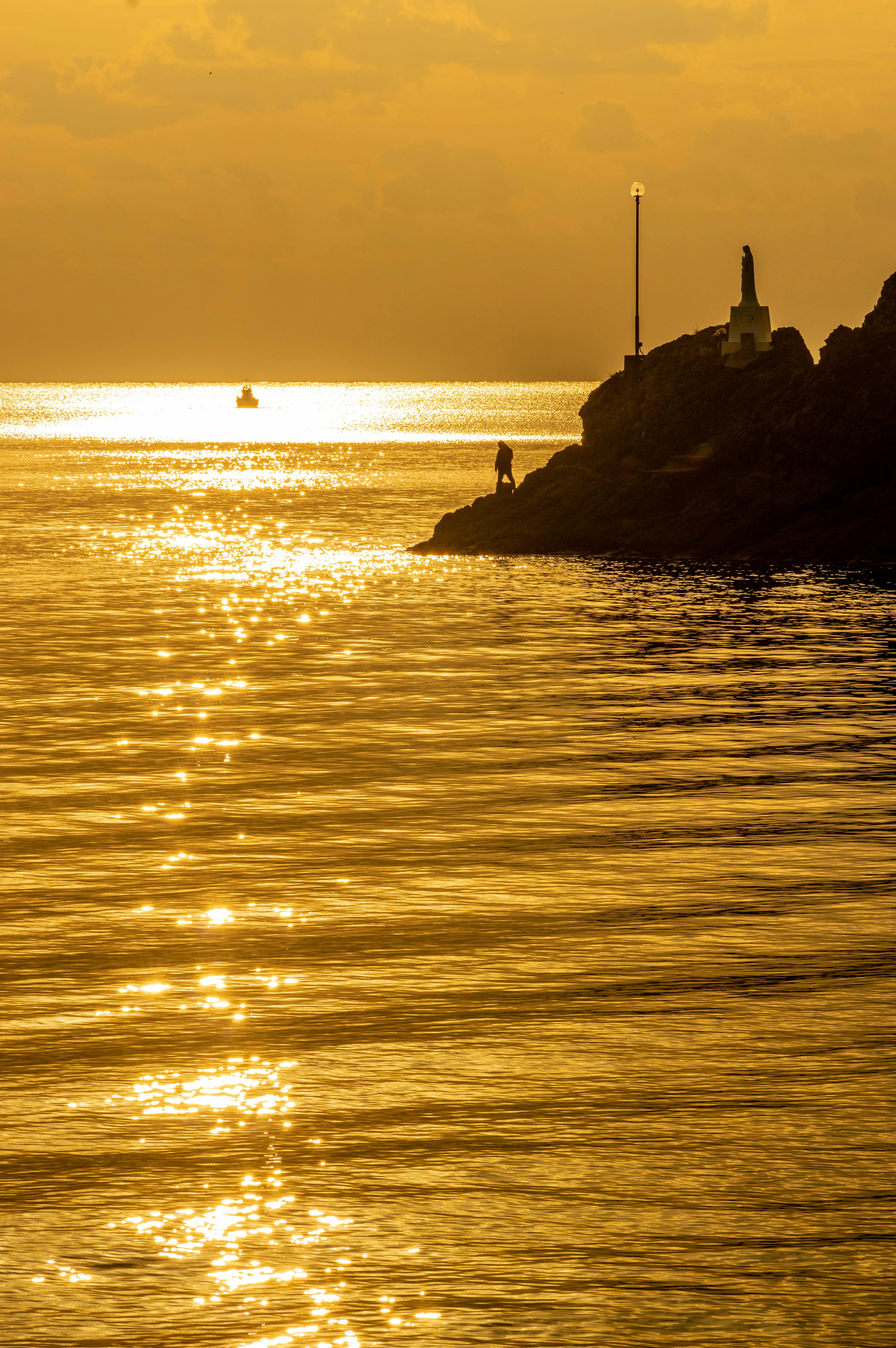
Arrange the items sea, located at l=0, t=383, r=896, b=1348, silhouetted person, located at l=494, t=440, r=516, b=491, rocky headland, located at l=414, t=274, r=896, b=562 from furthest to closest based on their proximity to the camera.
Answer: silhouetted person, located at l=494, t=440, r=516, b=491 < rocky headland, located at l=414, t=274, r=896, b=562 < sea, located at l=0, t=383, r=896, b=1348

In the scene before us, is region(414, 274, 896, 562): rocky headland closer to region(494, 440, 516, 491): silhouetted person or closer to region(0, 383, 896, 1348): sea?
region(494, 440, 516, 491): silhouetted person

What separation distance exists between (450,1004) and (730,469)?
44.6m

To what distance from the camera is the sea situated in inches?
290

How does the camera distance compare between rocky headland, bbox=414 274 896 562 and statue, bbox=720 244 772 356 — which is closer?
rocky headland, bbox=414 274 896 562

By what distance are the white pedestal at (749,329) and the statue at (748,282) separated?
401 millimetres

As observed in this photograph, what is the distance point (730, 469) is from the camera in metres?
54.2

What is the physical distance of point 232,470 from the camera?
4970 inches

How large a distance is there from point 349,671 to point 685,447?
2913 cm

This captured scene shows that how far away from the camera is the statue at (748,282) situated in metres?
59.8

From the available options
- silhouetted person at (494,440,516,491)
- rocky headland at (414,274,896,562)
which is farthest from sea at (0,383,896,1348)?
silhouetted person at (494,440,516,491)

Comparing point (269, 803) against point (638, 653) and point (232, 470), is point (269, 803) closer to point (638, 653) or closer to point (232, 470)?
point (638, 653)

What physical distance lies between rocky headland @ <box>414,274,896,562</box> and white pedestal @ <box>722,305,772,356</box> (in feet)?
1.35

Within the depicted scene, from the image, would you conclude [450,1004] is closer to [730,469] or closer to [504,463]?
[730,469]

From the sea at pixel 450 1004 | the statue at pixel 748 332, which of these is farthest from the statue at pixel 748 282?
the sea at pixel 450 1004
